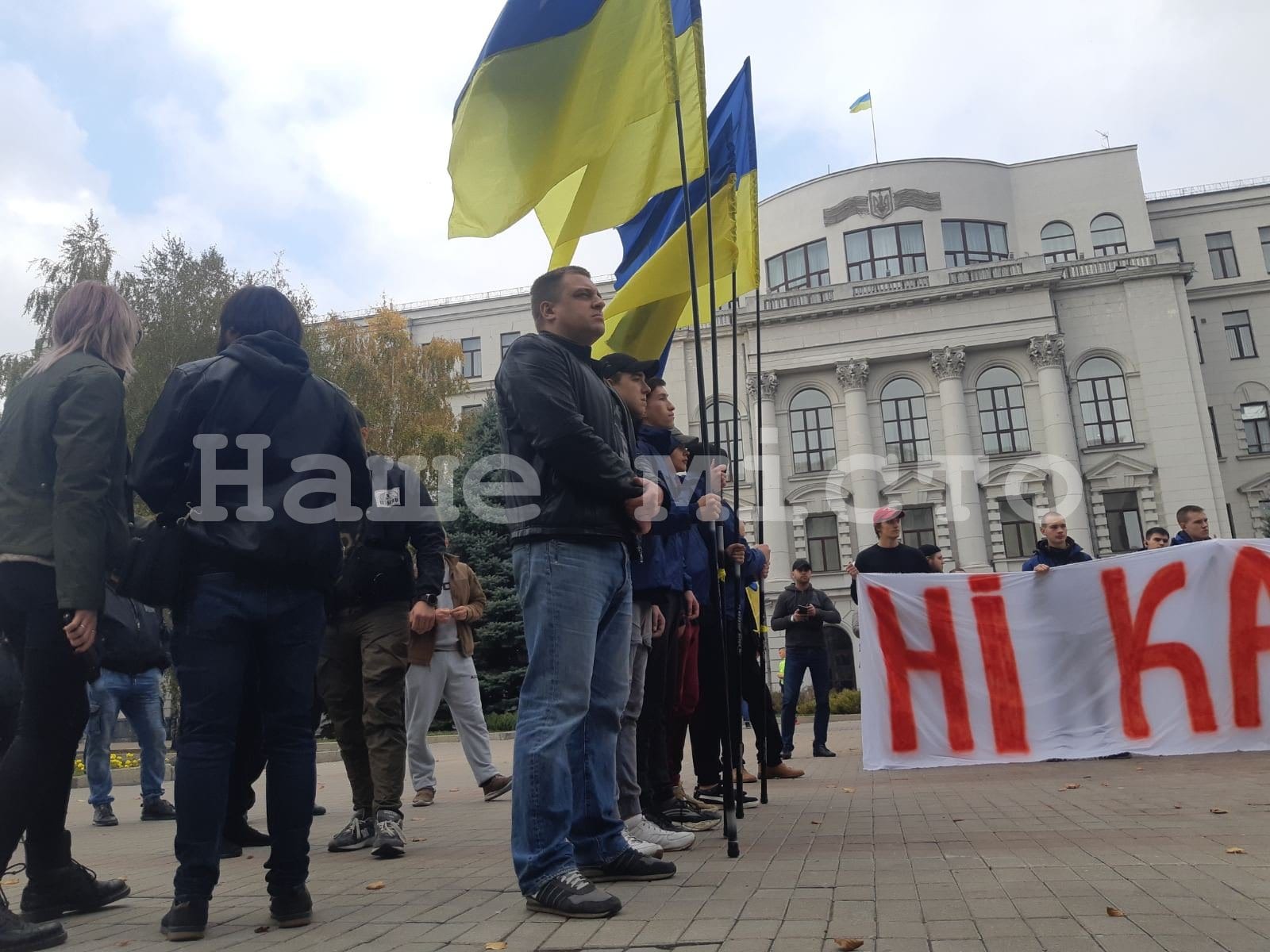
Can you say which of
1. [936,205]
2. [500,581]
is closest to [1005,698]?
[500,581]

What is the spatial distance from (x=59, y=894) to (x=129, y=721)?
508cm

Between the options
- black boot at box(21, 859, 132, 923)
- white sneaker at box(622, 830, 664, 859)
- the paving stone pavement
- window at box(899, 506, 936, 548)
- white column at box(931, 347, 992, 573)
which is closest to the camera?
the paving stone pavement

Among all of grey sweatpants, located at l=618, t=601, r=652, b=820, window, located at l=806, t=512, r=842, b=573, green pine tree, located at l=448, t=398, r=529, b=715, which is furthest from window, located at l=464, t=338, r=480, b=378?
grey sweatpants, located at l=618, t=601, r=652, b=820

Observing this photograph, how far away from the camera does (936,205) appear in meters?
44.6

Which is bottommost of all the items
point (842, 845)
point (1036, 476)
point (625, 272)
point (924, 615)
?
point (842, 845)

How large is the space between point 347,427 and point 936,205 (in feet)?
145

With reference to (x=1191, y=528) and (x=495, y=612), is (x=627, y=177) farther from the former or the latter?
(x=495, y=612)

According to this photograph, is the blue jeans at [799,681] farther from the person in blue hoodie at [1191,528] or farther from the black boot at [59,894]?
the black boot at [59,894]

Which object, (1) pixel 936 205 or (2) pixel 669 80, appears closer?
(2) pixel 669 80

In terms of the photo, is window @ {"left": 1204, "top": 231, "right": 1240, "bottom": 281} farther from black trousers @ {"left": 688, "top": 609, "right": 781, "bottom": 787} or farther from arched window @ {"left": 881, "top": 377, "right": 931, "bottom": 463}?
black trousers @ {"left": 688, "top": 609, "right": 781, "bottom": 787}

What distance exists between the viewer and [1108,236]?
45875 mm

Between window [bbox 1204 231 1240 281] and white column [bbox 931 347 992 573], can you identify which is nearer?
white column [bbox 931 347 992 573]

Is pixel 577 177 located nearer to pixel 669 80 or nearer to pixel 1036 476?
pixel 669 80

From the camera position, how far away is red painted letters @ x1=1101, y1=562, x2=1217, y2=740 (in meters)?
8.51
